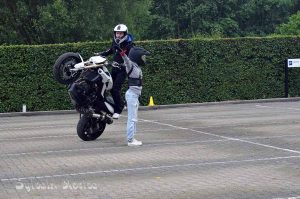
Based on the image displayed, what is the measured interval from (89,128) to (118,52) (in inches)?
72.8

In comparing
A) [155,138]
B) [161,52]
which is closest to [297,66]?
[161,52]

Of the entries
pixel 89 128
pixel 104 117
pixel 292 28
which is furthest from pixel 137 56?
pixel 292 28

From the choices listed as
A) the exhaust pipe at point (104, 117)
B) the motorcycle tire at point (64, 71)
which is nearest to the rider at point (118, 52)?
the exhaust pipe at point (104, 117)

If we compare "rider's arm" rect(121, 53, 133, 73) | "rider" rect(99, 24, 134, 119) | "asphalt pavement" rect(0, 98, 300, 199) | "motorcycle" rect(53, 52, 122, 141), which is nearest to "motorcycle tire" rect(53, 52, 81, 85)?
"motorcycle" rect(53, 52, 122, 141)

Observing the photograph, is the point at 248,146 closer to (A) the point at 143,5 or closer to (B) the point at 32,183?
(B) the point at 32,183

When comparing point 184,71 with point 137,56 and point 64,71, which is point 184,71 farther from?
point 137,56

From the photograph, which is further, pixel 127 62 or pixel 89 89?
pixel 89 89

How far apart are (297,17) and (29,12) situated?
20.9m

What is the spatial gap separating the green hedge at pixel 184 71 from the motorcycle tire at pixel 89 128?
33.4 feet

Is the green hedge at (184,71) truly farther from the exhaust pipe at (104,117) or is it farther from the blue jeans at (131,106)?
the blue jeans at (131,106)

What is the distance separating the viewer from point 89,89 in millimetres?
12797

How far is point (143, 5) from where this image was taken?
111 ft

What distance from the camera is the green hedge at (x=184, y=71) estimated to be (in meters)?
22.9

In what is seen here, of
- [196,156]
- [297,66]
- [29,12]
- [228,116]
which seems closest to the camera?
[196,156]
